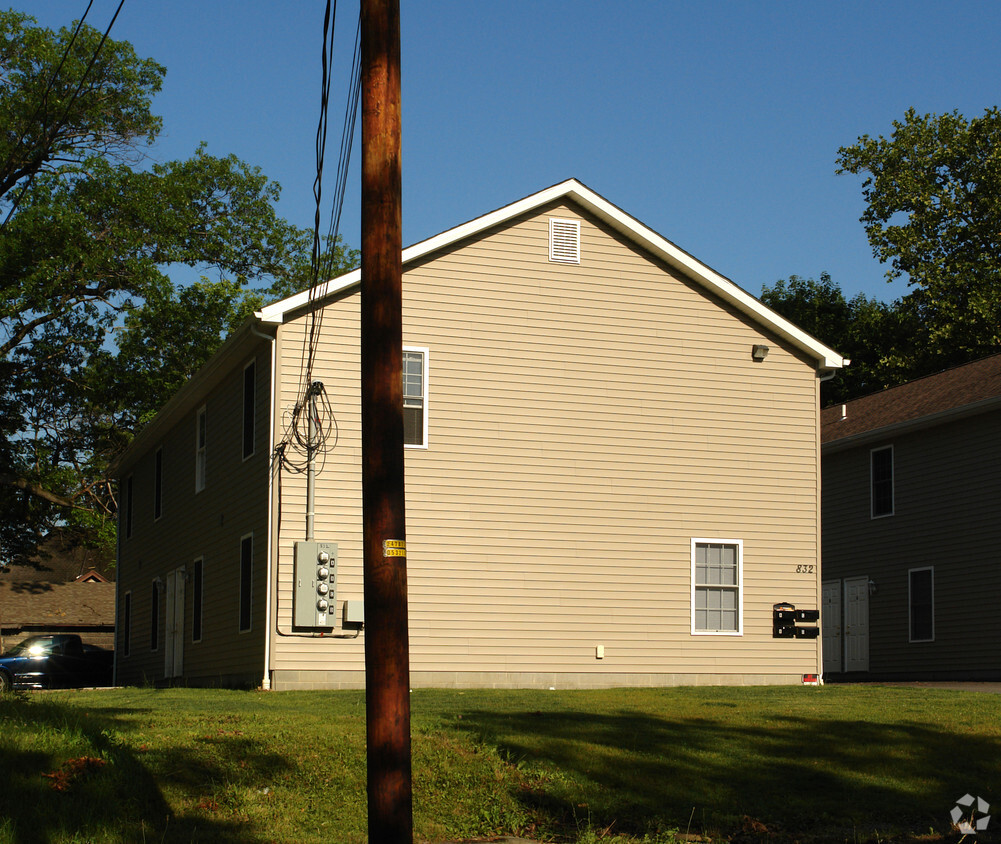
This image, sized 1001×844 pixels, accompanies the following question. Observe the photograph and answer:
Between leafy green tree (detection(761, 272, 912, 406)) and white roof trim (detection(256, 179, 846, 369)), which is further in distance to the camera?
leafy green tree (detection(761, 272, 912, 406))

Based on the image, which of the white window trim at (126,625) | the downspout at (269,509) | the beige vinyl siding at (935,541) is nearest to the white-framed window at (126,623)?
the white window trim at (126,625)

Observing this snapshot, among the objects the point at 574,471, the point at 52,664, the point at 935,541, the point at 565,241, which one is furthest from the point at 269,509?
the point at 52,664

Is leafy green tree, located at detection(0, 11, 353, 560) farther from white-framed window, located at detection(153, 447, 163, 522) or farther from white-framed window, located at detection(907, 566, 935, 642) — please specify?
white-framed window, located at detection(907, 566, 935, 642)

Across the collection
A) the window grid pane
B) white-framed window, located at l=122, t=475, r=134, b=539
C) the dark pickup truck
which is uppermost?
white-framed window, located at l=122, t=475, r=134, b=539

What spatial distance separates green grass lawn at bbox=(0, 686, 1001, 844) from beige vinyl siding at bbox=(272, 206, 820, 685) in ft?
18.1

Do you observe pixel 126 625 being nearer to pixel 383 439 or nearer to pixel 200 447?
pixel 200 447

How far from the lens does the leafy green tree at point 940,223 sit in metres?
41.4

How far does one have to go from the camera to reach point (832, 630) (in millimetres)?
29359

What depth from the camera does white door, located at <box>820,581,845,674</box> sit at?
95.0ft

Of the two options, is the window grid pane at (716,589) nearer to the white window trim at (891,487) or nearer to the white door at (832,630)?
the white window trim at (891,487)

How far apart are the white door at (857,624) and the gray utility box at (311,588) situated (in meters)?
14.8

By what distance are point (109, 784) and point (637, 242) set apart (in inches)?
574

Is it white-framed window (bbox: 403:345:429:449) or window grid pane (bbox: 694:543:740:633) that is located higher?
white-framed window (bbox: 403:345:429:449)

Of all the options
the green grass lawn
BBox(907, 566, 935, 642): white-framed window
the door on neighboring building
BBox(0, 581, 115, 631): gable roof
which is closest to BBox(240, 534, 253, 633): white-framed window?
the door on neighboring building
